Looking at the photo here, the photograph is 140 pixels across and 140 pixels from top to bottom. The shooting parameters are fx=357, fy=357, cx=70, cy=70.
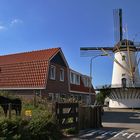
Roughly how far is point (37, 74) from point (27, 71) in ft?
4.59

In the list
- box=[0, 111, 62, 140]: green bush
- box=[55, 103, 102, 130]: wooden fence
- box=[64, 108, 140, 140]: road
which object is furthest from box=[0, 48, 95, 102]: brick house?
box=[0, 111, 62, 140]: green bush

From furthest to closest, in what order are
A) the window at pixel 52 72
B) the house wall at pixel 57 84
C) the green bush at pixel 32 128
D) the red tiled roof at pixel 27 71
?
the window at pixel 52 72
the house wall at pixel 57 84
the red tiled roof at pixel 27 71
the green bush at pixel 32 128

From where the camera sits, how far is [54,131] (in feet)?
51.5

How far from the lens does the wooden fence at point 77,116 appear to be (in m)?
17.8

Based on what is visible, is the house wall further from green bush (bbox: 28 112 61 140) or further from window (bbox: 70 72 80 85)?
green bush (bbox: 28 112 61 140)

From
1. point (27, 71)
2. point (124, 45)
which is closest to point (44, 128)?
point (27, 71)

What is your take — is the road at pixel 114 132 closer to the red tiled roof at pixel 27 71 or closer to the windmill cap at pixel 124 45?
the red tiled roof at pixel 27 71

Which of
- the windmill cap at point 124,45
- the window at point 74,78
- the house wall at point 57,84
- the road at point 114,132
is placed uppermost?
the windmill cap at point 124,45

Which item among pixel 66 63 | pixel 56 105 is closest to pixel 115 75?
pixel 66 63

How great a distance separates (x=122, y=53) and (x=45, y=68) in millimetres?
30993

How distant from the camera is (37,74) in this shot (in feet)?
123

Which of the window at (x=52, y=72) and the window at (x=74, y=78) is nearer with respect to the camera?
the window at (x=52, y=72)

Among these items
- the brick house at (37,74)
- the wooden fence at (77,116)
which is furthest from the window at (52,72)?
the wooden fence at (77,116)

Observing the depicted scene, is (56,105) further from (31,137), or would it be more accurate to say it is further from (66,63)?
(66,63)
